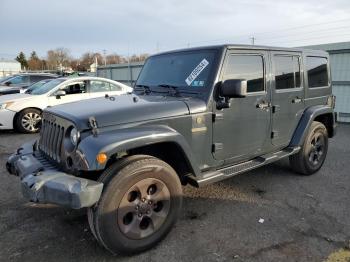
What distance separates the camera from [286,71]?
4762 mm

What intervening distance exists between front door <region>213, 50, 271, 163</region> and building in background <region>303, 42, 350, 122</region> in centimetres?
768

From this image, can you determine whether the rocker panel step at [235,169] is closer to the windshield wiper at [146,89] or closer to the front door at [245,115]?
the front door at [245,115]

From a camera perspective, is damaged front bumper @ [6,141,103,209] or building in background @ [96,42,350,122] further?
building in background @ [96,42,350,122]

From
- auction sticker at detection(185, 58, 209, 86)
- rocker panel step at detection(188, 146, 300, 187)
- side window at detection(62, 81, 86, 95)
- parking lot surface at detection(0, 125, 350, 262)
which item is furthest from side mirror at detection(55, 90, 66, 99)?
rocker panel step at detection(188, 146, 300, 187)

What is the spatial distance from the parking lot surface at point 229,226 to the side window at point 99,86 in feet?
16.4

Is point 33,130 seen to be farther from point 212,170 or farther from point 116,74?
point 116,74

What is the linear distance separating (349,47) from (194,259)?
1000cm

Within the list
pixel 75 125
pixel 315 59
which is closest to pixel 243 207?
pixel 75 125

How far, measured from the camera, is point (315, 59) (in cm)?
536

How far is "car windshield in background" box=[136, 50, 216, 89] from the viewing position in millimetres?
3820

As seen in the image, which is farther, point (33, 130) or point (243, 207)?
point (33, 130)

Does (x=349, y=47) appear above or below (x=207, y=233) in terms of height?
above

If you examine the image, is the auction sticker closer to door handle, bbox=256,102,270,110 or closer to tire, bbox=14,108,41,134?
door handle, bbox=256,102,270,110

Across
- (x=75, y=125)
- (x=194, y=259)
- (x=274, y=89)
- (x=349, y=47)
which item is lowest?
(x=194, y=259)
